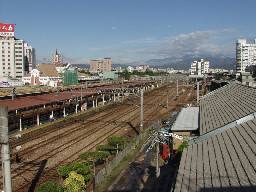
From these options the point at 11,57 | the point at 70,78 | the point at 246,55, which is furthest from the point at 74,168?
the point at 246,55

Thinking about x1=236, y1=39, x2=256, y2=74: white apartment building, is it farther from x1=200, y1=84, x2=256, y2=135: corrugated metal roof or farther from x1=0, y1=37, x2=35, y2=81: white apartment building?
x1=200, y1=84, x2=256, y2=135: corrugated metal roof

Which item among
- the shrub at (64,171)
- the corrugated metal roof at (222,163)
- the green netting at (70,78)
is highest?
the green netting at (70,78)

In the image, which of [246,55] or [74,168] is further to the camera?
[246,55]

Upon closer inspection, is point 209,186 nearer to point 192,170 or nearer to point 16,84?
point 192,170

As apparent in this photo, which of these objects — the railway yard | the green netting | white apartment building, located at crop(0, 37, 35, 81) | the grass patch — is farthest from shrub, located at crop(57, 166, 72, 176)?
white apartment building, located at crop(0, 37, 35, 81)

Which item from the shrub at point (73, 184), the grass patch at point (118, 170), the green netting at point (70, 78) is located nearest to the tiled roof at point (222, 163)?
the shrub at point (73, 184)

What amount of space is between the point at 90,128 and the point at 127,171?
37.0ft

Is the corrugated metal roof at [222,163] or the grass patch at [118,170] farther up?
the corrugated metal roof at [222,163]

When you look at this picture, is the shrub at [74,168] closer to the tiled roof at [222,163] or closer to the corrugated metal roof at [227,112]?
the tiled roof at [222,163]

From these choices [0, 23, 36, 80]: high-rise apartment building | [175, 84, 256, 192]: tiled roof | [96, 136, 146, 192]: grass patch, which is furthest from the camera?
[0, 23, 36, 80]: high-rise apartment building

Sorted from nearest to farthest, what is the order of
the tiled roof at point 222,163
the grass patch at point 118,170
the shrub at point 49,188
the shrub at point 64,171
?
1. the tiled roof at point 222,163
2. the shrub at point 49,188
3. the shrub at point 64,171
4. the grass patch at point 118,170

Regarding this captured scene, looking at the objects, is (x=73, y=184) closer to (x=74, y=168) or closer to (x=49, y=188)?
(x=49, y=188)

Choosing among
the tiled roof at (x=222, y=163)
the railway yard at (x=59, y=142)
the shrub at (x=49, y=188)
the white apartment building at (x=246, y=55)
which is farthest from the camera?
the white apartment building at (x=246, y=55)

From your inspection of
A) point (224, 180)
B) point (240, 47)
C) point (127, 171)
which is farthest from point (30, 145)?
point (240, 47)
